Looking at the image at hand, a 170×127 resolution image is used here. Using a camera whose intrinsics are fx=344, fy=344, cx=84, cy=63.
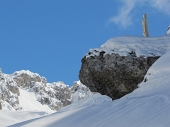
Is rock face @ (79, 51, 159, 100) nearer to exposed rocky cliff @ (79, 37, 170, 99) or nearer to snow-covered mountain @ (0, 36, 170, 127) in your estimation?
exposed rocky cliff @ (79, 37, 170, 99)

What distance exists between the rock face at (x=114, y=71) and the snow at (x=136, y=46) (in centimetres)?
15

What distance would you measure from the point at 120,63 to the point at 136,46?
854 millimetres

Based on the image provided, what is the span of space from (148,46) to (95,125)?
690cm

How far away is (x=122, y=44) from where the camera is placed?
39.4 ft

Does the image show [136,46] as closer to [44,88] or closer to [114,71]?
[114,71]

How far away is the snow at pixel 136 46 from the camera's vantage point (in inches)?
458

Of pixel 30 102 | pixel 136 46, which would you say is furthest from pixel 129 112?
pixel 30 102

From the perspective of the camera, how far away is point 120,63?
1161cm

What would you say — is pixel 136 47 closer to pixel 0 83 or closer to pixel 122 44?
pixel 122 44

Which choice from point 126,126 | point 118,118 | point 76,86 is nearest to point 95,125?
point 118,118

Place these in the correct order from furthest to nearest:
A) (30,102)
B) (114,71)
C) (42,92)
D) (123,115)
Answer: (42,92)
(30,102)
(114,71)
(123,115)

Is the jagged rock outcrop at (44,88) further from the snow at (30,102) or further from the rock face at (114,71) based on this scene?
the rock face at (114,71)

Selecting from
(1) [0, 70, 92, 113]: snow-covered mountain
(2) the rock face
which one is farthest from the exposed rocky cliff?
(1) [0, 70, 92, 113]: snow-covered mountain

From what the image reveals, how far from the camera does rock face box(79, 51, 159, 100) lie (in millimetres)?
11500
